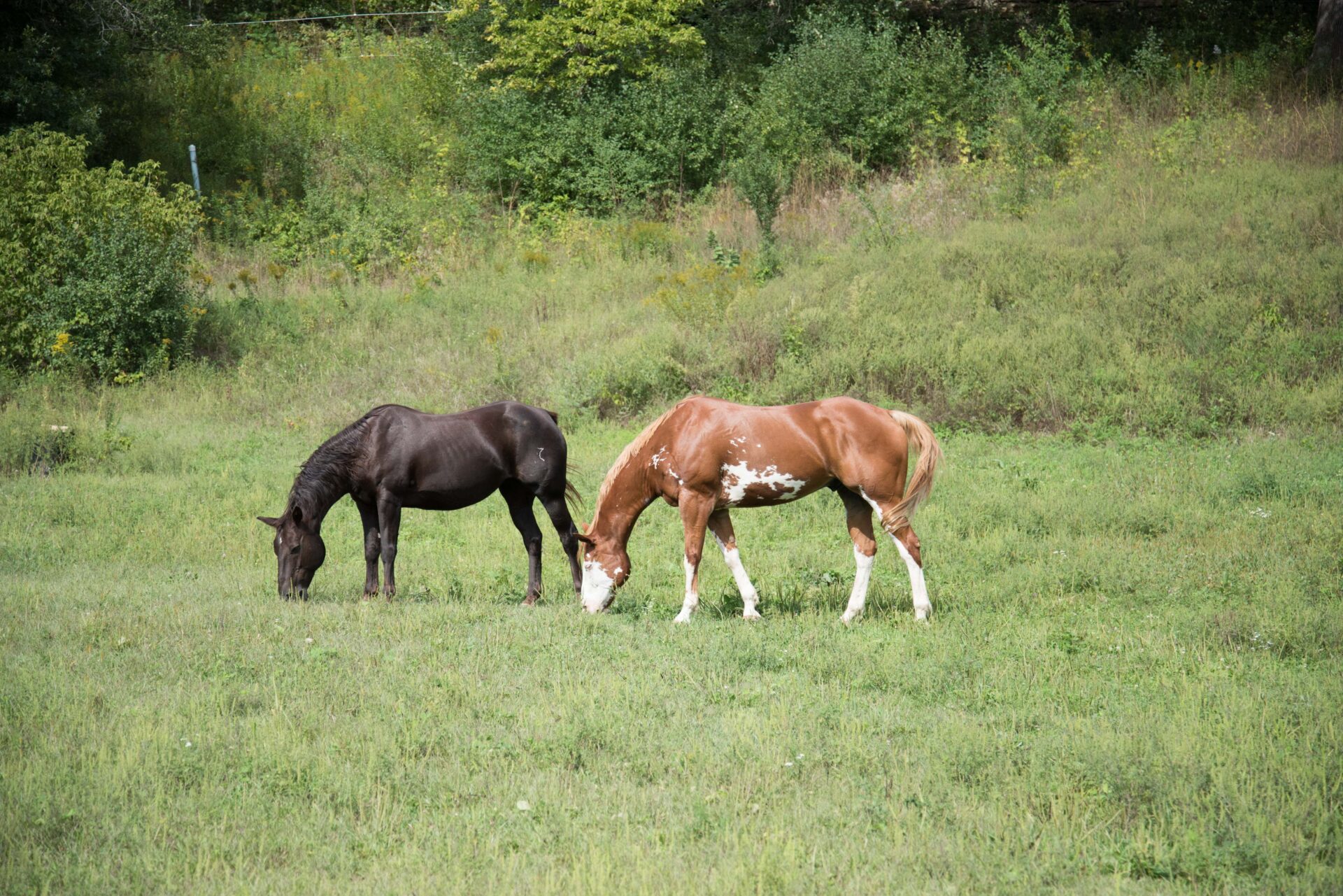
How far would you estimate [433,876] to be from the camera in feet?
16.2

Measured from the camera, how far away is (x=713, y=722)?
6.71m

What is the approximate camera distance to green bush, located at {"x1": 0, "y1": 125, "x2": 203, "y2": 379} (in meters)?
21.9

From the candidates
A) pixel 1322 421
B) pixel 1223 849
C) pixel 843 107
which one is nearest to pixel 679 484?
pixel 1223 849

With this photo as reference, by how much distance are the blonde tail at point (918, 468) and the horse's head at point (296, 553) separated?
4.90 meters

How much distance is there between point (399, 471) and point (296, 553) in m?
1.13

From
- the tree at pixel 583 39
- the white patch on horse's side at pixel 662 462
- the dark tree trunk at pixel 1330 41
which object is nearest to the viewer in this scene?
the white patch on horse's side at pixel 662 462

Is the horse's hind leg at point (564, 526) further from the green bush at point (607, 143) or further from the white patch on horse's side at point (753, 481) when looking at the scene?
the green bush at point (607, 143)

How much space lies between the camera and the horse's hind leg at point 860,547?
910cm

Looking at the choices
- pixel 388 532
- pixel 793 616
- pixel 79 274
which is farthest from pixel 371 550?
pixel 79 274

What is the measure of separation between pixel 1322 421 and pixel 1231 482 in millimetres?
3704

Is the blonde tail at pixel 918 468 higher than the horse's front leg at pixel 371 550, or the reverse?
the blonde tail at pixel 918 468

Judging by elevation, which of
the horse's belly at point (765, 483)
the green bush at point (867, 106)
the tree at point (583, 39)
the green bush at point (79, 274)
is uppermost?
the tree at point (583, 39)

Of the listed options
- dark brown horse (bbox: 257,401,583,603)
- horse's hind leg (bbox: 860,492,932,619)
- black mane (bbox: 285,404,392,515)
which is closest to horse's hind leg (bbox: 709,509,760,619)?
horse's hind leg (bbox: 860,492,932,619)

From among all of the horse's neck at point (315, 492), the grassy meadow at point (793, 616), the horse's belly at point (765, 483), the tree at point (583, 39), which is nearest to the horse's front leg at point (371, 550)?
the horse's neck at point (315, 492)
